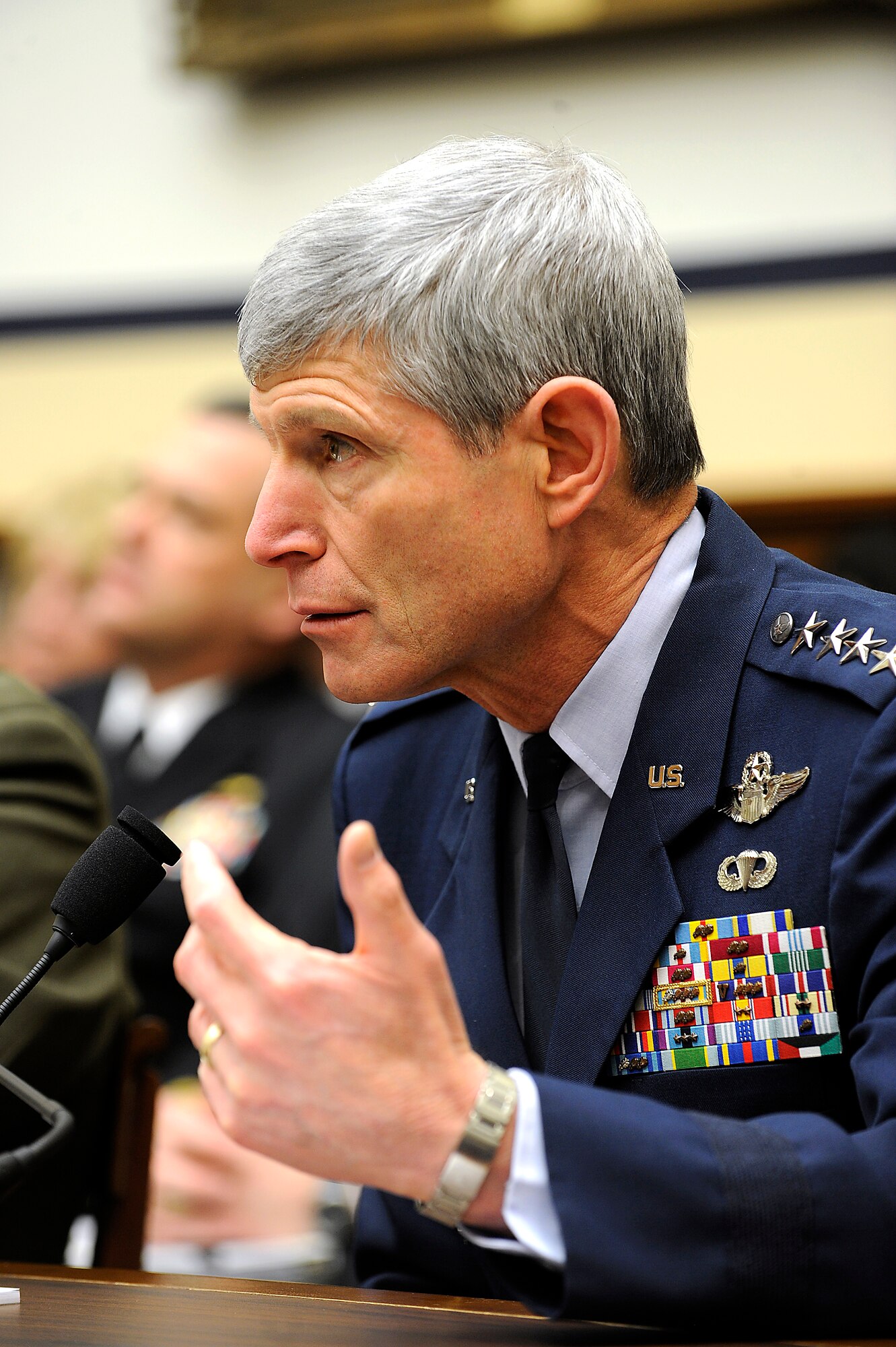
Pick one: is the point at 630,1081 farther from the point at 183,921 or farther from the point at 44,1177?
the point at 183,921

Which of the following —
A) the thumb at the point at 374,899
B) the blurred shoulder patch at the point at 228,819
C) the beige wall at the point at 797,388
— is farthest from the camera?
the beige wall at the point at 797,388

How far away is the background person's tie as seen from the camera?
130 centimetres

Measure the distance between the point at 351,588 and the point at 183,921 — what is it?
1470mm

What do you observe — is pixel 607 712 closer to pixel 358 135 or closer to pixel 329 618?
pixel 329 618

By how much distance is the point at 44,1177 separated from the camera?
163 cm

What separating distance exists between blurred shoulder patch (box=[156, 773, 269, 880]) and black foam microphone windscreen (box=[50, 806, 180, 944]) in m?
1.63

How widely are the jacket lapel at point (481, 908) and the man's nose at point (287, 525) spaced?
1.03ft

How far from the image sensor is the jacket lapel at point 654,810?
3.96ft

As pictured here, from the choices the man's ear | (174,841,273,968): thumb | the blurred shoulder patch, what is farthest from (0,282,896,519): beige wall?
(174,841,273,968): thumb

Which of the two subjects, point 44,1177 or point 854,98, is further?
point 854,98

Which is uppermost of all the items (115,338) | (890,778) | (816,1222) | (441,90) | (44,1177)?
(441,90)

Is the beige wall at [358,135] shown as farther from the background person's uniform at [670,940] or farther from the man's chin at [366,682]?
the man's chin at [366,682]

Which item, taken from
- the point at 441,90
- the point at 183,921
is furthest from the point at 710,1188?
the point at 441,90

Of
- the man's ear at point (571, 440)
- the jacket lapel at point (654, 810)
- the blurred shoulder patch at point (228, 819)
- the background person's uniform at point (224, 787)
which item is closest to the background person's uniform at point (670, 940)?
the jacket lapel at point (654, 810)
